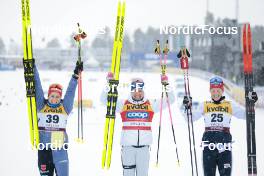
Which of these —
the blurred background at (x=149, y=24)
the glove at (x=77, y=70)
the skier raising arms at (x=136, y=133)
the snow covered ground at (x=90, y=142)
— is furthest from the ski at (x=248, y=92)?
the blurred background at (x=149, y=24)

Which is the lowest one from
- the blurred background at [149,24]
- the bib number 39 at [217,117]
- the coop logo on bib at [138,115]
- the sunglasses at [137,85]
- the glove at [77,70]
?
the bib number 39 at [217,117]

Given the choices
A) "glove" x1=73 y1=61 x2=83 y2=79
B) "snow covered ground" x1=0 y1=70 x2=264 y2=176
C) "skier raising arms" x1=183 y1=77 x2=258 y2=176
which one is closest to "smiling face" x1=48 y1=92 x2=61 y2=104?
"glove" x1=73 y1=61 x2=83 y2=79

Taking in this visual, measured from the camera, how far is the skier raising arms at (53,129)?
419 centimetres

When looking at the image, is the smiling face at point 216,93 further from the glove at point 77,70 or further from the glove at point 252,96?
the glove at point 77,70

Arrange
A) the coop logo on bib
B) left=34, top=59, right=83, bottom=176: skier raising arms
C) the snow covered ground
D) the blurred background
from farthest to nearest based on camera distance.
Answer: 1. the blurred background
2. the snow covered ground
3. the coop logo on bib
4. left=34, top=59, right=83, bottom=176: skier raising arms

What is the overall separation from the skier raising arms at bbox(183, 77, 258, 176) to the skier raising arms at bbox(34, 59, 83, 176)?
4.98ft

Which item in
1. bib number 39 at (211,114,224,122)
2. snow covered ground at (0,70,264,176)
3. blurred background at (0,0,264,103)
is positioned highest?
blurred background at (0,0,264,103)

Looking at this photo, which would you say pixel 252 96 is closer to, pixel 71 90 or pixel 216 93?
pixel 216 93

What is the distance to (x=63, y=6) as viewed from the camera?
6996 mm

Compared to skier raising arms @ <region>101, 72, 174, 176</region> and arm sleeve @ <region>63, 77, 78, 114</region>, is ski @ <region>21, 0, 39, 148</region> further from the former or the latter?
skier raising arms @ <region>101, 72, 174, 176</region>

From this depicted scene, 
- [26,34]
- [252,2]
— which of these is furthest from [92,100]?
[26,34]

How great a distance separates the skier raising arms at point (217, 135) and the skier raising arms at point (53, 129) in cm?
152

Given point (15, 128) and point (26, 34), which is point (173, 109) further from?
point (26, 34)

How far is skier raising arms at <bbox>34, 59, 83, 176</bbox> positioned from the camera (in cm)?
419
